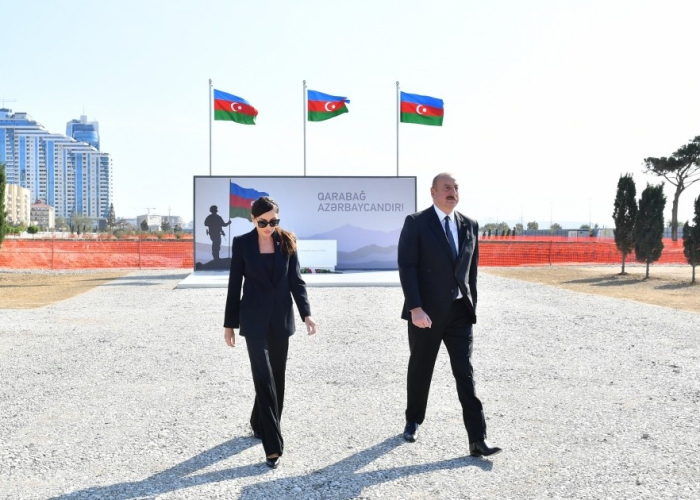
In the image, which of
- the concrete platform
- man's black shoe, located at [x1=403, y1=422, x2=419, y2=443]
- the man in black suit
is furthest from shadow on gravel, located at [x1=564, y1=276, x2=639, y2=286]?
the man in black suit

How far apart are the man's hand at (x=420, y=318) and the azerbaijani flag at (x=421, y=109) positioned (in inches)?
828

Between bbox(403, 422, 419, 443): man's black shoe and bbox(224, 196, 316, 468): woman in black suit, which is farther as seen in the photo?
bbox(403, 422, 419, 443): man's black shoe

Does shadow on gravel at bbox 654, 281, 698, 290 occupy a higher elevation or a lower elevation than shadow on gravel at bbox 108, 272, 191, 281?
lower

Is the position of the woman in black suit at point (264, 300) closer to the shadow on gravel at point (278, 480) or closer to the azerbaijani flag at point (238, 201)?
the shadow on gravel at point (278, 480)

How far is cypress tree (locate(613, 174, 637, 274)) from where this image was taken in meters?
26.4

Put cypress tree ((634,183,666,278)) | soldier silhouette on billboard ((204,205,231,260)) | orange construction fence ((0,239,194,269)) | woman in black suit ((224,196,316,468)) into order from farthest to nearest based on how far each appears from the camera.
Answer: orange construction fence ((0,239,194,269))
cypress tree ((634,183,666,278))
soldier silhouette on billboard ((204,205,231,260))
woman in black suit ((224,196,316,468))

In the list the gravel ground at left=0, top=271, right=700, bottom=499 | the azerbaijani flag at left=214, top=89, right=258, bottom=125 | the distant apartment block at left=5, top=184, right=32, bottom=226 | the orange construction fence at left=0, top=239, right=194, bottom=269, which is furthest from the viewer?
the distant apartment block at left=5, top=184, right=32, bottom=226

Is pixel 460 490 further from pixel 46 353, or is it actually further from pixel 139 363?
pixel 46 353

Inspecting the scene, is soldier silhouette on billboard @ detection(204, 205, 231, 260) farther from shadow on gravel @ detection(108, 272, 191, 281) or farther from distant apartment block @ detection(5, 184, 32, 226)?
distant apartment block @ detection(5, 184, 32, 226)

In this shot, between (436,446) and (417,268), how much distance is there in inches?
49.8

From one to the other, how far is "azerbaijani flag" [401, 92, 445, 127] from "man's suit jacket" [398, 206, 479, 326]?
20802 mm

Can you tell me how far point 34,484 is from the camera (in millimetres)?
4035

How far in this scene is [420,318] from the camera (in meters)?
4.51

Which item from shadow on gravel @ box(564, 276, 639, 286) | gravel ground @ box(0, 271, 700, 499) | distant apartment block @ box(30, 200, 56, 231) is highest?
distant apartment block @ box(30, 200, 56, 231)
